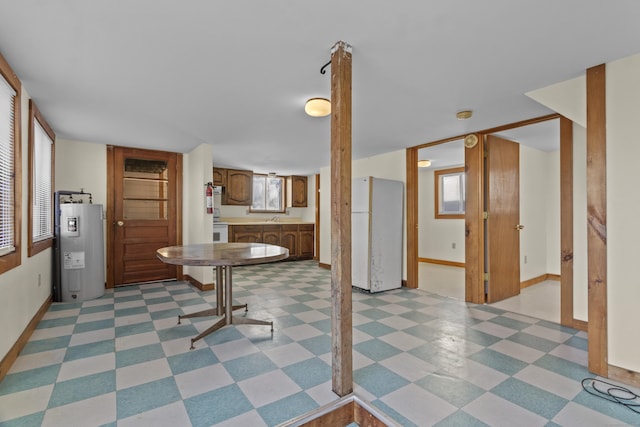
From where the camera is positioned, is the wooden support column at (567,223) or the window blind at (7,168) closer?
the window blind at (7,168)

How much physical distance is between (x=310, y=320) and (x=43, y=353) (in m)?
2.19

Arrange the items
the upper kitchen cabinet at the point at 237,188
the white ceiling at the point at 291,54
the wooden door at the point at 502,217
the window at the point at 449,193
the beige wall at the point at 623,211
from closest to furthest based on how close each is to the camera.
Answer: the white ceiling at the point at 291,54, the beige wall at the point at 623,211, the wooden door at the point at 502,217, the window at the point at 449,193, the upper kitchen cabinet at the point at 237,188

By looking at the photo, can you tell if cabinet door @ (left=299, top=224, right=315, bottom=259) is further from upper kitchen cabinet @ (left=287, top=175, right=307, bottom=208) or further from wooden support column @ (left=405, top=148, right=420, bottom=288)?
wooden support column @ (left=405, top=148, right=420, bottom=288)

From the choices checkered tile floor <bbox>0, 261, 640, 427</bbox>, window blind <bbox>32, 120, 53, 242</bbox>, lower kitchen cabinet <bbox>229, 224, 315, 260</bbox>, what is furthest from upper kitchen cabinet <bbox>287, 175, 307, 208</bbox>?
window blind <bbox>32, 120, 53, 242</bbox>

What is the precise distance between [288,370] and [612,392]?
205 centimetres

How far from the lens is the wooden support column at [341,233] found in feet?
6.08

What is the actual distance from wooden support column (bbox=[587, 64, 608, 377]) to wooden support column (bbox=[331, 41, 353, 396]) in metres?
1.75

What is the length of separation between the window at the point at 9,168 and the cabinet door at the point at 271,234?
455cm

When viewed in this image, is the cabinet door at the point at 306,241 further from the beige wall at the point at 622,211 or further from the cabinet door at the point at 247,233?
the beige wall at the point at 622,211

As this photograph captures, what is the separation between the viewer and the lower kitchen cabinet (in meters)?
6.63

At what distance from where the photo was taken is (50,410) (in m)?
1.71

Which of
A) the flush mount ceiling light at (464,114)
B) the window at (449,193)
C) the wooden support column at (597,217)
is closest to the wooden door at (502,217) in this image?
the flush mount ceiling light at (464,114)

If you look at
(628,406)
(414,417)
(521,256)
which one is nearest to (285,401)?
(414,417)

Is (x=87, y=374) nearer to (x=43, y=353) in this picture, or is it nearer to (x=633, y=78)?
(x=43, y=353)
